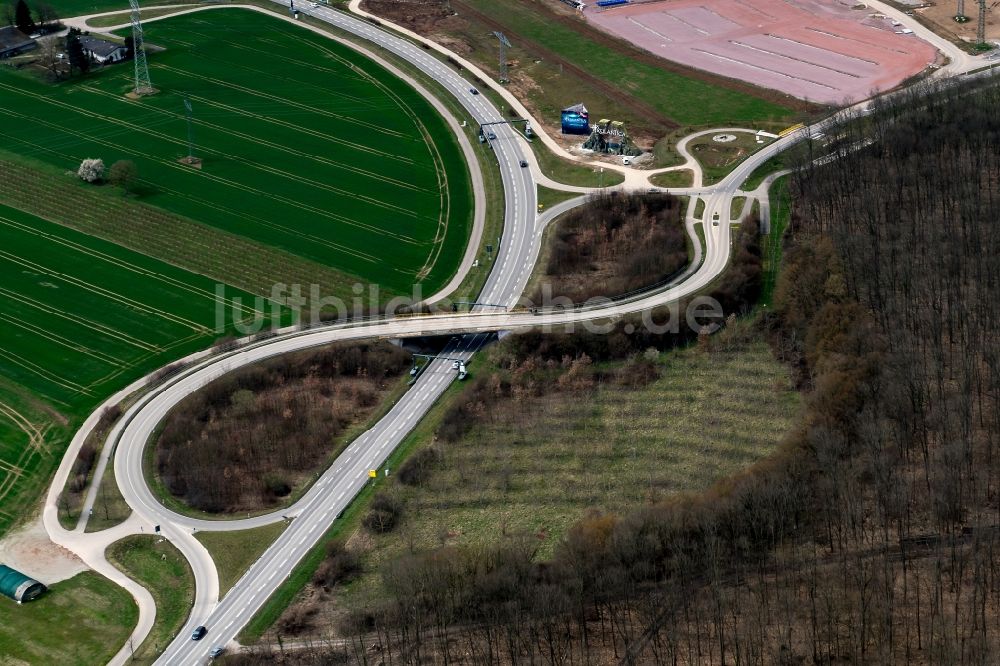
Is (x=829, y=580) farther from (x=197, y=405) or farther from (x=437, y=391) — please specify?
(x=197, y=405)

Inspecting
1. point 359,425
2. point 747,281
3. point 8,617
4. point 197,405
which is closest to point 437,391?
point 359,425

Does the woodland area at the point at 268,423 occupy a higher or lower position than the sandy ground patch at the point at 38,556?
higher

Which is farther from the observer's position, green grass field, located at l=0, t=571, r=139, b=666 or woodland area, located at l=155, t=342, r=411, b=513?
woodland area, located at l=155, t=342, r=411, b=513

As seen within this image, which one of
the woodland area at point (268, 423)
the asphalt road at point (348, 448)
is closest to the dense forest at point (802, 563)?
the asphalt road at point (348, 448)

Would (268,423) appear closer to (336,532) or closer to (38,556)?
(336,532)

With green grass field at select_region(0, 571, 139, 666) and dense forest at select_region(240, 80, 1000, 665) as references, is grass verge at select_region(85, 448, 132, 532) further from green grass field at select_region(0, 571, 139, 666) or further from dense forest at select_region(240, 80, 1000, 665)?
dense forest at select_region(240, 80, 1000, 665)

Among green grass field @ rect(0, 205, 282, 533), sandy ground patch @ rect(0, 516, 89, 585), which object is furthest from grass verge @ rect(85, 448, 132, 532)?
green grass field @ rect(0, 205, 282, 533)

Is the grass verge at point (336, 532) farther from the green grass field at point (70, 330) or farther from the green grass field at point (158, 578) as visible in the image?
the green grass field at point (70, 330)
